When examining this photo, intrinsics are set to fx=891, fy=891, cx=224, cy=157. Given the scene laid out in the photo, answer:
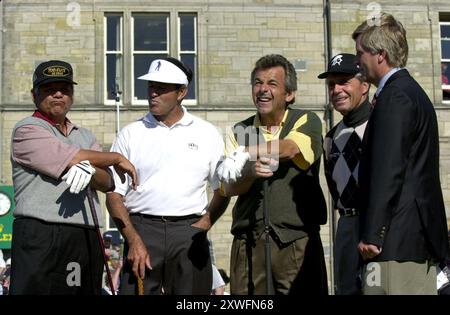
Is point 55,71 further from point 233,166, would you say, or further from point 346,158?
point 346,158

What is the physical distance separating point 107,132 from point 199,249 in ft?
54.7

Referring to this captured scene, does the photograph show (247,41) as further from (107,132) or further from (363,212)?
(363,212)

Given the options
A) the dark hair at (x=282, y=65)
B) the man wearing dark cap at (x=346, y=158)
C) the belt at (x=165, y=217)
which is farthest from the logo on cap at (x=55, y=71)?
the man wearing dark cap at (x=346, y=158)

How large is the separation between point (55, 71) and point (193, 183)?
49.7 inches

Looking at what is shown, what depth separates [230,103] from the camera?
23.1m

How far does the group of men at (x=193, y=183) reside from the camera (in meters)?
5.85

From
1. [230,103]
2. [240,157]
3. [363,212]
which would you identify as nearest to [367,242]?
[363,212]

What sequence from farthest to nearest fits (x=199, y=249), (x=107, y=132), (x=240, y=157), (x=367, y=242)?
(x=107, y=132) → (x=199, y=249) → (x=240, y=157) → (x=367, y=242)

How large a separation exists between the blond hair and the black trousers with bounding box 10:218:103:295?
89.9 inches

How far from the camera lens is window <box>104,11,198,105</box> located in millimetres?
23000

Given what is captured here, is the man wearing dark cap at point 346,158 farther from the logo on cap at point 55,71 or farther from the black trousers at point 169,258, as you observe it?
the logo on cap at point 55,71

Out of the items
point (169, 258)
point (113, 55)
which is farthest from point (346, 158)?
point (113, 55)

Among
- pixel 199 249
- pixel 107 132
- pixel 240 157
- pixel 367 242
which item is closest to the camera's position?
pixel 367 242

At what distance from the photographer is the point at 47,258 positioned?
5.84 metres
